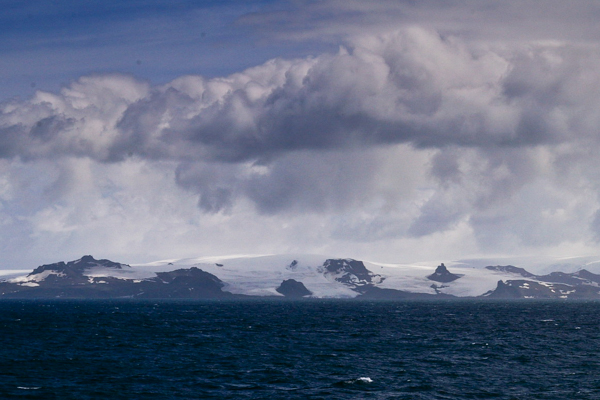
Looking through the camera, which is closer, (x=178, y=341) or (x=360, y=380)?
(x=360, y=380)

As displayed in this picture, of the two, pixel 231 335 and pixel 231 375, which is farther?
pixel 231 335

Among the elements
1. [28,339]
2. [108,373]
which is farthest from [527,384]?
[28,339]

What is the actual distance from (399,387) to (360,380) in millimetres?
5651

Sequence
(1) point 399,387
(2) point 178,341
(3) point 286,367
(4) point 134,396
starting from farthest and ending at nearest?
(2) point 178,341 < (3) point 286,367 < (1) point 399,387 < (4) point 134,396

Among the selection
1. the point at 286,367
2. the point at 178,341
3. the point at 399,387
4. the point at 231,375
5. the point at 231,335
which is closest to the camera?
the point at 399,387

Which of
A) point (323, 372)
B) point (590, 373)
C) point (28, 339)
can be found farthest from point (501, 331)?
point (28, 339)

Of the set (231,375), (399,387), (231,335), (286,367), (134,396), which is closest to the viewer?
(134,396)

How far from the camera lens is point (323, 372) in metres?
94.2

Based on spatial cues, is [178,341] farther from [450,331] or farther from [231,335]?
[450,331]

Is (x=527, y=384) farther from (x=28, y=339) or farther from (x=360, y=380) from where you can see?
(x=28, y=339)

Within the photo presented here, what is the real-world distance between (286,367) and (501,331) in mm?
84507

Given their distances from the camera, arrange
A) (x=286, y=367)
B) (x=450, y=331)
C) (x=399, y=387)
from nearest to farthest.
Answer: (x=399, y=387), (x=286, y=367), (x=450, y=331)

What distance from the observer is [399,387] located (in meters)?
82.8

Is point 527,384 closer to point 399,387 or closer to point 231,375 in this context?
point 399,387
